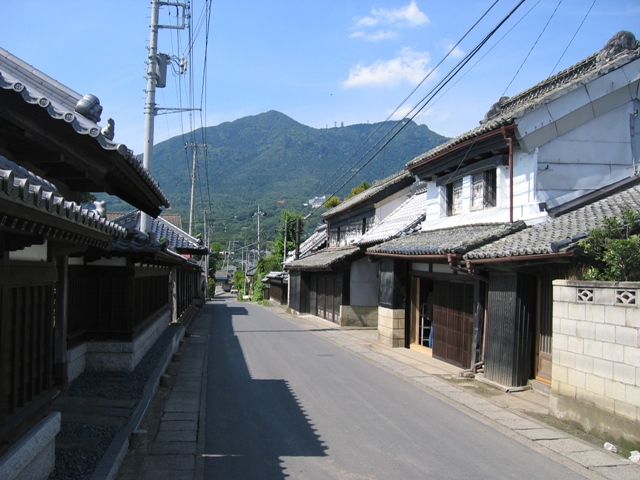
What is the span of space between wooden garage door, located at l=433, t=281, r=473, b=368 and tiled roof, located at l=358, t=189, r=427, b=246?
159 inches

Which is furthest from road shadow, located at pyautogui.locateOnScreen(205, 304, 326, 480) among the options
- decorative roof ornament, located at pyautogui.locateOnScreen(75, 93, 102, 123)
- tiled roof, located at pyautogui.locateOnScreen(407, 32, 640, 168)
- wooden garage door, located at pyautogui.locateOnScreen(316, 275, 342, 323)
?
wooden garage door, located at pyautogui.locateOnScreen(316, 275, 342, 323)

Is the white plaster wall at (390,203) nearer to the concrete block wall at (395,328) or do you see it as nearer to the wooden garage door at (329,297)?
the wooden garage door at (329,297)

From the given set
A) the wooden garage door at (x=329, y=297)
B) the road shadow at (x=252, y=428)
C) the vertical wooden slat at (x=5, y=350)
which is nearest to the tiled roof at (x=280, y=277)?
the wooden garage door at (x=329, y=297)

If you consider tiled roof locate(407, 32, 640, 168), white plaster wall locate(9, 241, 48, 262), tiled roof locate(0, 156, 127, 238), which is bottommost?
white plaster wall locate(9, 241, 48, 262)

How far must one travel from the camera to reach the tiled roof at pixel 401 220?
2106cm

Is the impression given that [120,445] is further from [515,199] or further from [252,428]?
[515,199]

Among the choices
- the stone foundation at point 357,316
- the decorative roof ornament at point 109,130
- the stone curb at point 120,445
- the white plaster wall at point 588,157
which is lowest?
the stone foundation at point 357,316

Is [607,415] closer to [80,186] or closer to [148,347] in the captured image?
[80,186]

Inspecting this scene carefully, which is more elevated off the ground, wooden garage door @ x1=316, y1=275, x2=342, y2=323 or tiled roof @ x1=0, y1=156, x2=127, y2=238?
tiled roof @ x1=0, y1=156, x2=127, y2=238

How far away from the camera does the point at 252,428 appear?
9.23 meters

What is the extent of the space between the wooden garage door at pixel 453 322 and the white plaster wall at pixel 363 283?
414 inches

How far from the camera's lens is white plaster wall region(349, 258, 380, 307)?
91.6ft

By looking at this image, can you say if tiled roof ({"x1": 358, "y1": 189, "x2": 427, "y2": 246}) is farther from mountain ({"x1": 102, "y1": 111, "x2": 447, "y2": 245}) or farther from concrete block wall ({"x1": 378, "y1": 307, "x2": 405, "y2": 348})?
mountain ({"x1": 102, "y1": 111, "x2": 447, "y2": 245})

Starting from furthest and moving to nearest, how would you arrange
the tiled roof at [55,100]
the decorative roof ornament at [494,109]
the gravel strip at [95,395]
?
the decorative roof ornament at [494,109] < the gravel strip at [95,395] < the tiled roof at [55,100]
